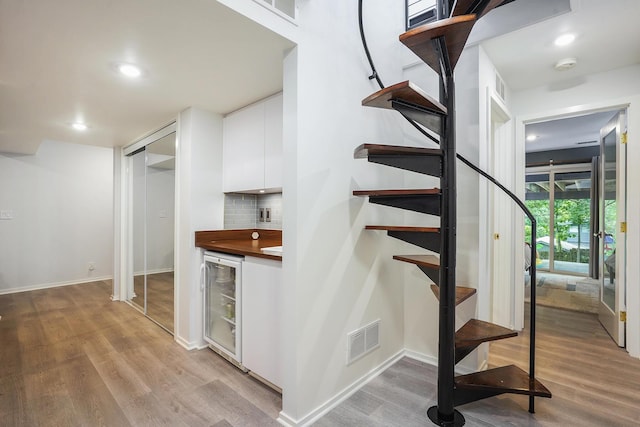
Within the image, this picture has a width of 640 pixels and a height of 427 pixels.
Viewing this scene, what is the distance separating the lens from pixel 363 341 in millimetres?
2154

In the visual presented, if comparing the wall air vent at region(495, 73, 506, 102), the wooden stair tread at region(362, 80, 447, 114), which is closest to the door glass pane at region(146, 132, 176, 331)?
the wooden stair tread at region(362, 80, 447, 114)

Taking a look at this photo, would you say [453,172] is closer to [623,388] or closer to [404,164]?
[404,164]

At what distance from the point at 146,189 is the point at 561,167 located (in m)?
7.43

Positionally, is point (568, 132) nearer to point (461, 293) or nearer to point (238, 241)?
point (461, 293)

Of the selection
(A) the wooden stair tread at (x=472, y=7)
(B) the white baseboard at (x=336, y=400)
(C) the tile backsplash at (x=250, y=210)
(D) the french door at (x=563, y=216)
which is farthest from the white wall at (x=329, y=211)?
(D) the french door at (x=563, y=216)

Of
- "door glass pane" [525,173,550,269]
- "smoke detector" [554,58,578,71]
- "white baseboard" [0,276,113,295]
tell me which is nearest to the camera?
"smoke detector" [554,58,578,71]

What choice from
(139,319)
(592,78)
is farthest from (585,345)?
(139,319)

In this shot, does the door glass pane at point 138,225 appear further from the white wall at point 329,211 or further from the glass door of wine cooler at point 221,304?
the white wall at point 329,211

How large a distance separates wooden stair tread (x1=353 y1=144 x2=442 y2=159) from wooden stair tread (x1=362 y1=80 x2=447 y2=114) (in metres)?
0.20

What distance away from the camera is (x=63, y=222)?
509 centimetres

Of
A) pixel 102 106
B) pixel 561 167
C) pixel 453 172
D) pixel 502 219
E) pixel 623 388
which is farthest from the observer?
pixel 561 167

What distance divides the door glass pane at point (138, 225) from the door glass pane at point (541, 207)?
7083 mm

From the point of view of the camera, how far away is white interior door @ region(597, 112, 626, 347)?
2717 millimetres

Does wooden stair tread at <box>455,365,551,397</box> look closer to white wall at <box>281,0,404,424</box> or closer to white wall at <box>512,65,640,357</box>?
white wall at <box>281,0,404,424</box>
